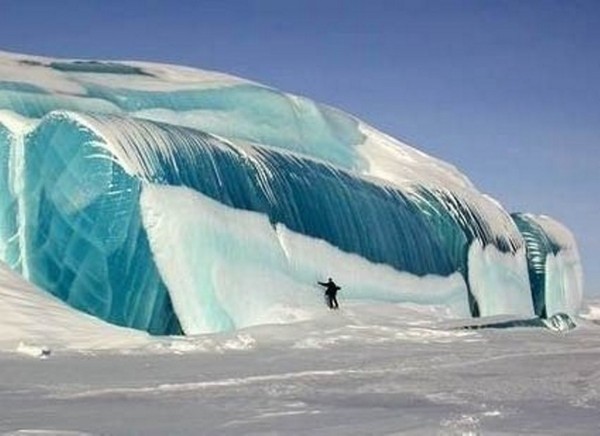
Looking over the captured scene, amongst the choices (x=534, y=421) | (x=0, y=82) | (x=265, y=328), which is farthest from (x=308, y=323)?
(x=534, y=421)

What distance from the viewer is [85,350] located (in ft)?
38.5

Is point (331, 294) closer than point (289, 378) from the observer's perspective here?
No

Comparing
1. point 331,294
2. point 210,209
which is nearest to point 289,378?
point 210,209

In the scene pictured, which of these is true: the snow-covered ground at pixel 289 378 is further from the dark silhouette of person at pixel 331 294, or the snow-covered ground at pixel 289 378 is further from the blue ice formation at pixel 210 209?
the blue ice formation at pixel 210 209

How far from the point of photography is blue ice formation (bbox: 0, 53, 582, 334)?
1497cm

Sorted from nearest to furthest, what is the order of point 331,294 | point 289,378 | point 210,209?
1. point 289,378
2. point 210,209
3. point 331,294

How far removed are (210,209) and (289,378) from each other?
750 cm

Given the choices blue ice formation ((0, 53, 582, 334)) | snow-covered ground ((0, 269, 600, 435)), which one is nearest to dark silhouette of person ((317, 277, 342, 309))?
blue ice formation ((0, 53, 582, 334))

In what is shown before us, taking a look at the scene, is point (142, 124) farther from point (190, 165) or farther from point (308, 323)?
point (308, 323)

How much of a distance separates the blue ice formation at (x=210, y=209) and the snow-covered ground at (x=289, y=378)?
51.3 inches

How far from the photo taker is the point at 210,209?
16.0 meters

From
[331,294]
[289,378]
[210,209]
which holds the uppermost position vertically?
[210,209]

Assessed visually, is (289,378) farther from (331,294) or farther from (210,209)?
(331,294)

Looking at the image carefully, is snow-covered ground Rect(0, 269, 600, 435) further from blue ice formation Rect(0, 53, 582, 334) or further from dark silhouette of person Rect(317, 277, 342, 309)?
blue ice formation Rect(0, 53, 582, 334)
